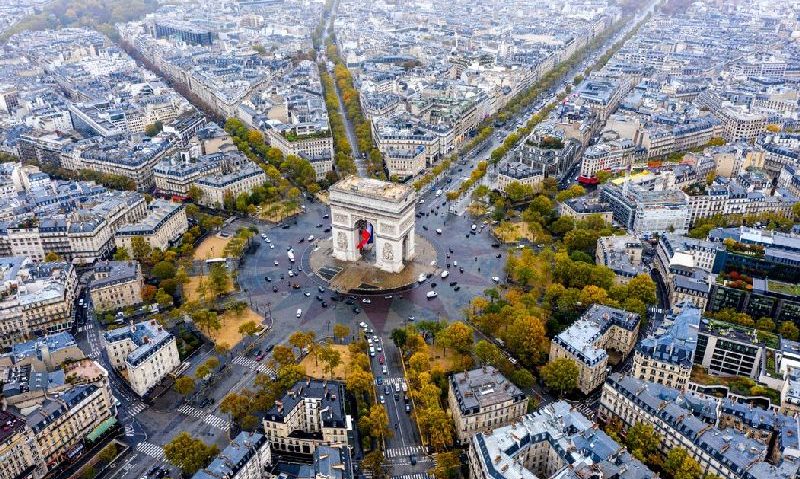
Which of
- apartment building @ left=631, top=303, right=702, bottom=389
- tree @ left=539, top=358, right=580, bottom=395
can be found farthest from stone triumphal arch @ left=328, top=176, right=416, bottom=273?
apartment building @ left=631, top=303, right=702, bottom=389

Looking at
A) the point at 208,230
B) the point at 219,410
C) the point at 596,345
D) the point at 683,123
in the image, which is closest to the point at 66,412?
the point at 219,410

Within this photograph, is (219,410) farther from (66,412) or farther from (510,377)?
(510,377)

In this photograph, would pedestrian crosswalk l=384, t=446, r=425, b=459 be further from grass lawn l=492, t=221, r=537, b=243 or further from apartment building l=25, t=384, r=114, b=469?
grass lawn l=492, t=221, r=537, b=243

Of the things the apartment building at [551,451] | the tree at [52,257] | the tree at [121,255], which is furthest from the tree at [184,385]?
the tree at [52,257]

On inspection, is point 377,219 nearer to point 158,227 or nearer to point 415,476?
point 158,227

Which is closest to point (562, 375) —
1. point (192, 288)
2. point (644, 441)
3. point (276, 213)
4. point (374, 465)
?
point (644, 441)

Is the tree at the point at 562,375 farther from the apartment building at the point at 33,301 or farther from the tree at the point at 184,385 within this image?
the apartment building at the point at 33,301
